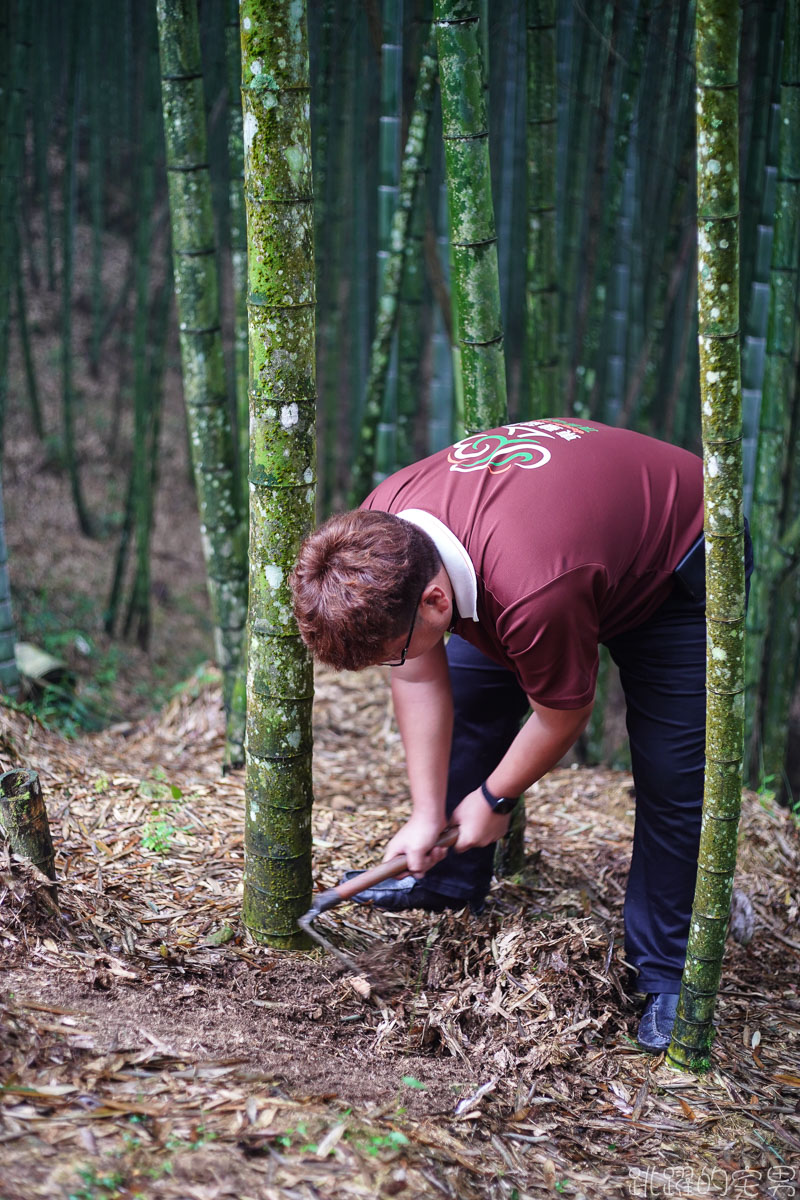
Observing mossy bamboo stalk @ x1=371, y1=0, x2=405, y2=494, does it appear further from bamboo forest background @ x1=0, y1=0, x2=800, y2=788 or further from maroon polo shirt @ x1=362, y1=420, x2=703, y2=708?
maroon polo shirt @ x1=362, y1=420, x2=703, y2=708

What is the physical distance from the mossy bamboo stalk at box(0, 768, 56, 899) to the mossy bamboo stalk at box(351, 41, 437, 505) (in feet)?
5.92

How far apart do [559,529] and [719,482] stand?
26cm

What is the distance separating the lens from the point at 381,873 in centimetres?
182

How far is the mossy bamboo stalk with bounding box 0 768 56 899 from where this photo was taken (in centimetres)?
177

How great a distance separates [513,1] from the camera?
327cm

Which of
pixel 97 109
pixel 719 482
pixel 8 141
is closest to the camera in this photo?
pixel 719 482

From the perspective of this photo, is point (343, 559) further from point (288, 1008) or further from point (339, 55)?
point (339, 55)

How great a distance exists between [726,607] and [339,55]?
3233 millimetres

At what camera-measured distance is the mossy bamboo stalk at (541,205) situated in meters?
2.28

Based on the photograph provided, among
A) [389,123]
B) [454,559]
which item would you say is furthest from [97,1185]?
[389,123]

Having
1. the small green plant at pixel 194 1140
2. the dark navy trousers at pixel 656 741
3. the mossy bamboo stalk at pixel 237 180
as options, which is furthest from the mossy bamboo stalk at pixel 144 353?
the small green plant at pixel 194 1140

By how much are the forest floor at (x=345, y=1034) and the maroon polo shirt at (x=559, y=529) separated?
0.68 m

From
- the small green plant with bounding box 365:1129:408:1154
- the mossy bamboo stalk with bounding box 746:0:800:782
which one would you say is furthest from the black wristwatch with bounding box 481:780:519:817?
the mossy bamboo stalk with bounding box 746:0:800:782

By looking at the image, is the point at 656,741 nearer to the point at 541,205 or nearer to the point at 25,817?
the point at 25,817
